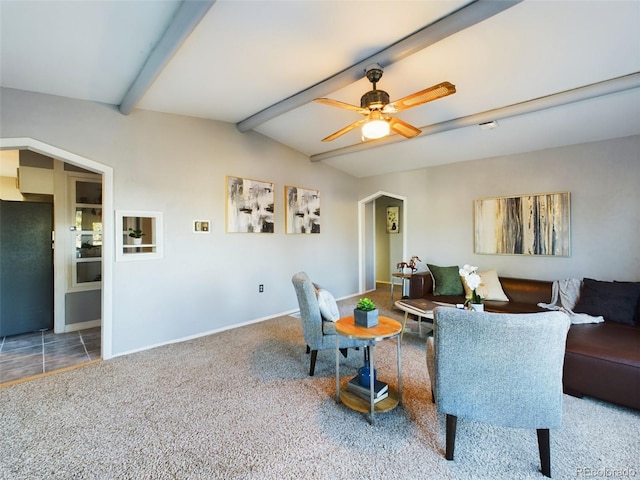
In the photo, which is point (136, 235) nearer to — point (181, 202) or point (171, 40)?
point (181, 202)

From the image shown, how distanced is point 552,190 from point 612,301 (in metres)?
1.71

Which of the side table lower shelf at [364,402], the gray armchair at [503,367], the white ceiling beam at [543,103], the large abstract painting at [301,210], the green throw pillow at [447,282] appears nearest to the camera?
the gray armchair at [503,367]

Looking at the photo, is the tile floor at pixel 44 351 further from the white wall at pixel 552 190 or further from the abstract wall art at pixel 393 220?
the abstract wall art at pixel 393 220

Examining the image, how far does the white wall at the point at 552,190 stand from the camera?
3666 mm

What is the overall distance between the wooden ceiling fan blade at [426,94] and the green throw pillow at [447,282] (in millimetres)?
2857

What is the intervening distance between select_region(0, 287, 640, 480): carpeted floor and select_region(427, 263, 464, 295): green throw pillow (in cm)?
182

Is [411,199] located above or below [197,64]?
below

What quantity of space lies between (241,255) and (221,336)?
Answer: 3.90ft

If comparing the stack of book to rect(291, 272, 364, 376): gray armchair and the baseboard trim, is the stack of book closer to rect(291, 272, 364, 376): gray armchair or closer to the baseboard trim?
rect(291, 272, 364, 376): gray armchair

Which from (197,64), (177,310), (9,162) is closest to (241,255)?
(177,310)

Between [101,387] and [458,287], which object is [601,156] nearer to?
[458,287]

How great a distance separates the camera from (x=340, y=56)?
102 inches

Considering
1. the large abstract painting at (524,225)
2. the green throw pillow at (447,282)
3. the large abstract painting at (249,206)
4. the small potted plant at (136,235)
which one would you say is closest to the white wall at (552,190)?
the large abstract painting at (524,225)

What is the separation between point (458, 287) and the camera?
14.4 ft
